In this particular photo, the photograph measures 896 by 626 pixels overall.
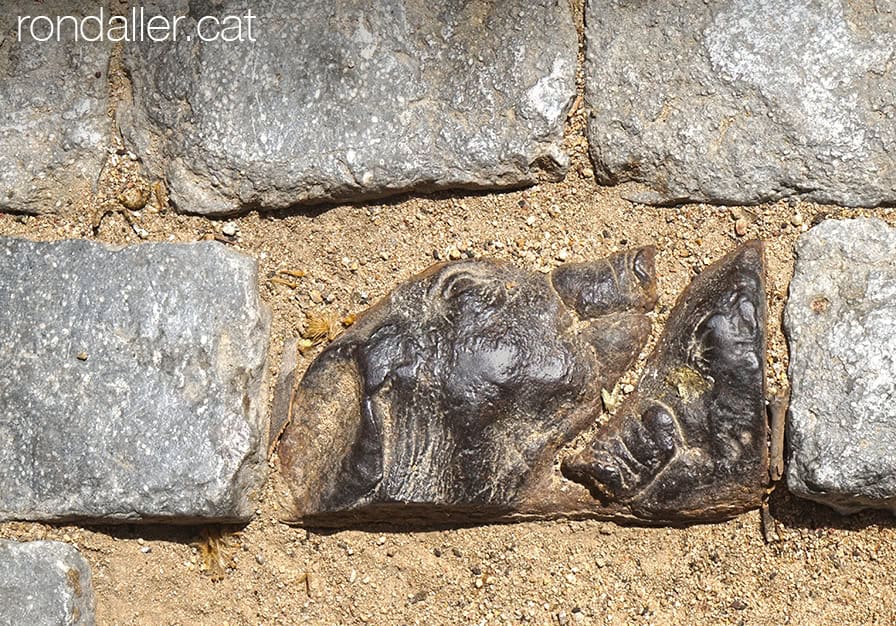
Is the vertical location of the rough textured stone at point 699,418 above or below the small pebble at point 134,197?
below

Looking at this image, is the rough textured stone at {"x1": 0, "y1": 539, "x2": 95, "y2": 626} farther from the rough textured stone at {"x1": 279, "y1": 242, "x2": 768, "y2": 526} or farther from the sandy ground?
the rough textured stone at {"x1": 279, "y1": 242, "x2": 768, "y2": 526}

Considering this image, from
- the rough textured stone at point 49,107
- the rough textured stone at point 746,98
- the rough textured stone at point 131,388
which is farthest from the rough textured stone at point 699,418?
the rough textured stone at point 49,107

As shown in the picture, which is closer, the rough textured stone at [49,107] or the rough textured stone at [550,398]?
the rough textured stone at [550,398]

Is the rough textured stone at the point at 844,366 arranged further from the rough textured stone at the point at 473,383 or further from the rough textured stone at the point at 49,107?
the rough textured stone at the point at 49,107

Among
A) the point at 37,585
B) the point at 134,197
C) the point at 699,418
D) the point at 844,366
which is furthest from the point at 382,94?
the point at 37,585

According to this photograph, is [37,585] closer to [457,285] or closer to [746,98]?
[457,285]

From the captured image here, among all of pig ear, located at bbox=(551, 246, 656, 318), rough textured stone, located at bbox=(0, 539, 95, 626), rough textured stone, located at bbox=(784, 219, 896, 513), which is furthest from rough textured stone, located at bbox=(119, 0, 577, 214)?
rough textured stone, located at bbox=(0, 539, 95, 626)
